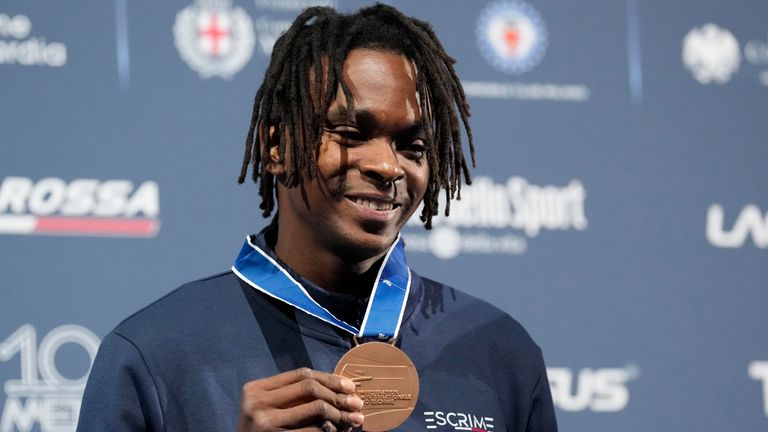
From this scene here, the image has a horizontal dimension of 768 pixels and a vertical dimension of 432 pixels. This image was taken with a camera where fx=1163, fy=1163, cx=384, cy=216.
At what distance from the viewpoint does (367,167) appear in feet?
4.26

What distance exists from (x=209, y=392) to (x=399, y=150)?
35 cm

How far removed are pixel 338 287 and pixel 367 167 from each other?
0.59ft

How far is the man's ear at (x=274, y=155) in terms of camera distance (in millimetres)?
1386

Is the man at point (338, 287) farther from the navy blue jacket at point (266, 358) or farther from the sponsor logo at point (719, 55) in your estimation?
the sponsor logo at point (719, 55)

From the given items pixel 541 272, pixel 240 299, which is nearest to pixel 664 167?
pixel 541 272

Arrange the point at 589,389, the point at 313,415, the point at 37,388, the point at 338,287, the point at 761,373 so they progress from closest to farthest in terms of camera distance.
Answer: the point at 313,415 < the point at 338,287 < the point at 37,388 < the point at 589,389 < the point at 761,373

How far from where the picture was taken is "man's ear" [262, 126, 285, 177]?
139cm

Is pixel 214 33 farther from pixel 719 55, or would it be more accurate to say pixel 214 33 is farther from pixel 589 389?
pixel 719 55

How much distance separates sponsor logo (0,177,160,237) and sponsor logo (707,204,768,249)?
1.28 metres

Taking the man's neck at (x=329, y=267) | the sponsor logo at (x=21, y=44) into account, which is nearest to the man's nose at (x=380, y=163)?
the man's neck at (x=329, y=267)

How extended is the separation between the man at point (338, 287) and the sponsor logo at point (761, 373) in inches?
51.9

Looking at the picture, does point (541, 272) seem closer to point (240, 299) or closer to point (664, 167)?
point (664, 167)

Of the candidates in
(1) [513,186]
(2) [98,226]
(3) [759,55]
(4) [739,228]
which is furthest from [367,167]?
(3) [759,55]

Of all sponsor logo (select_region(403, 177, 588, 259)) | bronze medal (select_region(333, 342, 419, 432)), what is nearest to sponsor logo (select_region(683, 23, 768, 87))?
sponsor logo (select_region(403, 177, 588, 259))
